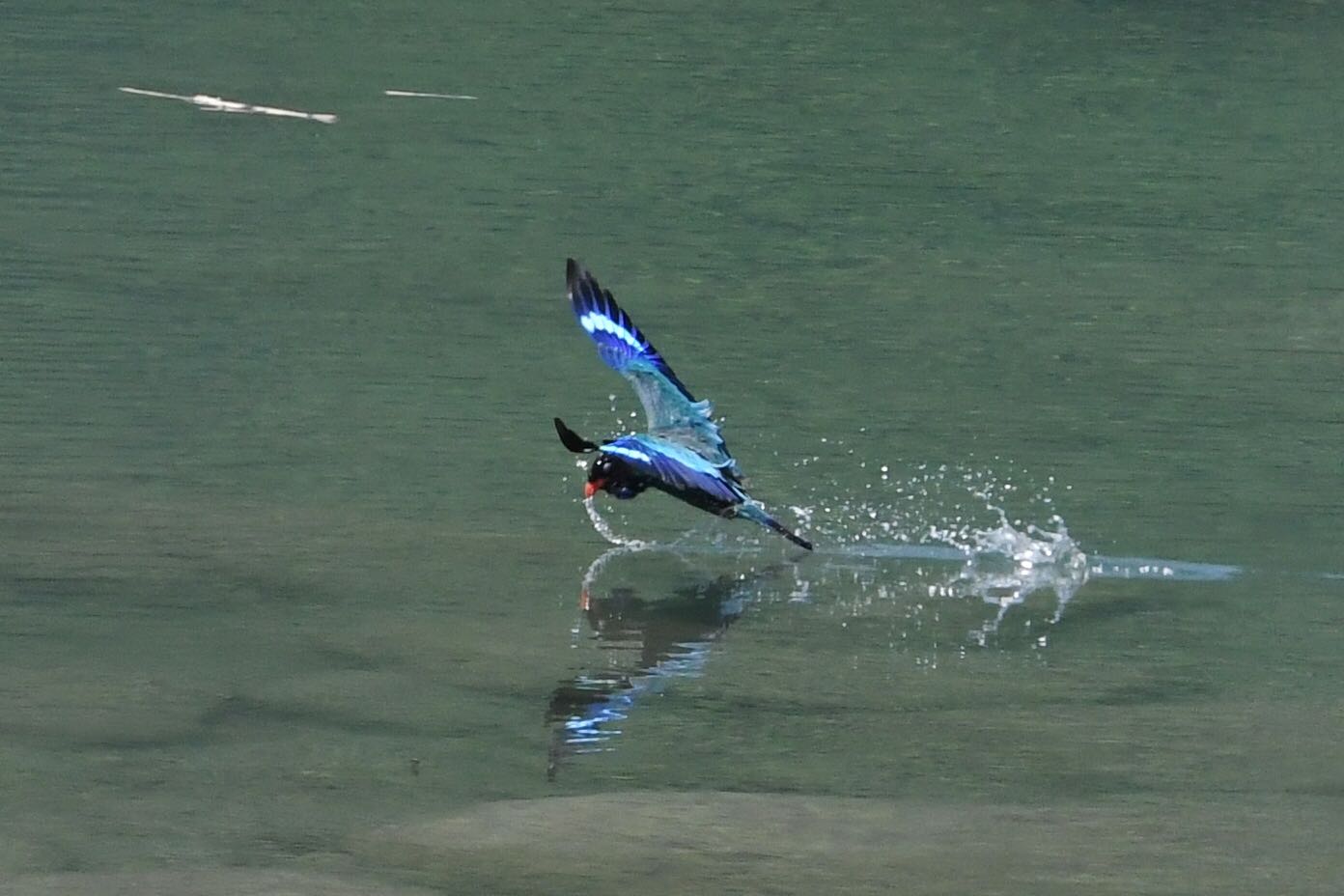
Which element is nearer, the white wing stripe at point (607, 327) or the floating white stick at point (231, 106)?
the white wing stripe at point (607, 327)

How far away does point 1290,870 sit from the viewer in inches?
187

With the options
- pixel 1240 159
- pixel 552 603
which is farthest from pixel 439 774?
pixel 1240 159

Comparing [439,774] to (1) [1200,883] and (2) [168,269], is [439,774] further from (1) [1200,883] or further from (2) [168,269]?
(2) [168,269]

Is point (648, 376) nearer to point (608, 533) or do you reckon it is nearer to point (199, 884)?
point (608, 533)

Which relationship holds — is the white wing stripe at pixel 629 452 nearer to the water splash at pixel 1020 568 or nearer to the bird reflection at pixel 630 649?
the bird reflection at pixel 630 649

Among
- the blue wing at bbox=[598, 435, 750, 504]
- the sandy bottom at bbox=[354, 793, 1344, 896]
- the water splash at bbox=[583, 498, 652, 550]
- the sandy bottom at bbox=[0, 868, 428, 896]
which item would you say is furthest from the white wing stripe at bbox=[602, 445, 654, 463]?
the sandy bottom at bbox=[0, 868, 428, 896]

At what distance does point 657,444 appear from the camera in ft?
21.3

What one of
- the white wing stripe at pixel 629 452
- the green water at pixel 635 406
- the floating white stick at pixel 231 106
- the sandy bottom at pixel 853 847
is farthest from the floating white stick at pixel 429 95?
the sandy bottom at pixel 853 847

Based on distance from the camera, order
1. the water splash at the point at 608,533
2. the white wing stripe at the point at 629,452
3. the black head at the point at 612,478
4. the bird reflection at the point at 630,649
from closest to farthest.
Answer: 1. the bird reflection at the point at 630,649
2. the white wing stripe at the point at 629,452
3. the black head at the point at 612,478
4. the water splash at the point at 608,533

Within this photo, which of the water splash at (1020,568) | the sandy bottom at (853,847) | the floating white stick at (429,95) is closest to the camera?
the sandy bottom at (853,847)

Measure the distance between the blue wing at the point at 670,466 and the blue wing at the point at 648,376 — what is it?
0.20 metres

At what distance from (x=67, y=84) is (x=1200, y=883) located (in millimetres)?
9007

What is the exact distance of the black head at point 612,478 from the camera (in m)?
6.54

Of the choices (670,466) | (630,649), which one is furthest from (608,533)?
(630,649)
